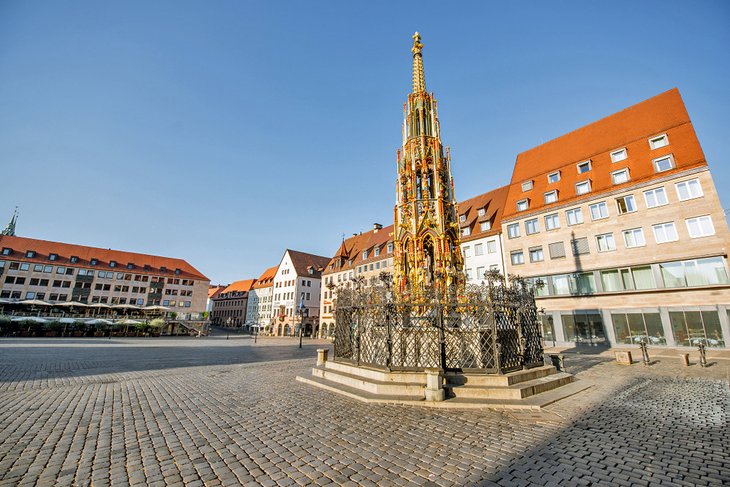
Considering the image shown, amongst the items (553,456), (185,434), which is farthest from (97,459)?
(553,456)

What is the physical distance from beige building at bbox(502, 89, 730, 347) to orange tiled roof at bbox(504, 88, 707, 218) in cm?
9

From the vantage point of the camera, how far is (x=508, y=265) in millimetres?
30344

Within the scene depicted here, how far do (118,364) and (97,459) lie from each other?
13882mm

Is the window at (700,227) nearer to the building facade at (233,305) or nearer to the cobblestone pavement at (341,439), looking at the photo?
the cobblestone pavement at (341,439)

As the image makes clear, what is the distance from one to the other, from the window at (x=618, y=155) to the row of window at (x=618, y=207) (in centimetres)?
396

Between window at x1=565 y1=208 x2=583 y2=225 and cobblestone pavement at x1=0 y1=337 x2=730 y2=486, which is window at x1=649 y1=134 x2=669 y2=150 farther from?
→ cobblestone pavement at x1=0 y1=337 x2=730 y2=486

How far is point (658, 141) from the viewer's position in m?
24.1

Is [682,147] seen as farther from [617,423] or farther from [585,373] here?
[617,423]

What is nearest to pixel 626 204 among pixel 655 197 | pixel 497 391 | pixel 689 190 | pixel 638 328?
pixel 655 197

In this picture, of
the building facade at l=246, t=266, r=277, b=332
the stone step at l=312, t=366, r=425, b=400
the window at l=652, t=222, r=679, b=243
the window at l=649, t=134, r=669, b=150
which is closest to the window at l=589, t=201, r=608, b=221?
the window at l=652, t=222, r=679, b=243

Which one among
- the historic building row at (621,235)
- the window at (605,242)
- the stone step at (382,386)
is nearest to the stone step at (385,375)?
the stone step at (382,386)

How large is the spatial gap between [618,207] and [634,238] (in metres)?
2.70

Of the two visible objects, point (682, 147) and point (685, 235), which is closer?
point (685, 235)

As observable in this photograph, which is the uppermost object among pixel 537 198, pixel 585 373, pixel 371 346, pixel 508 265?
pixel 537 198
